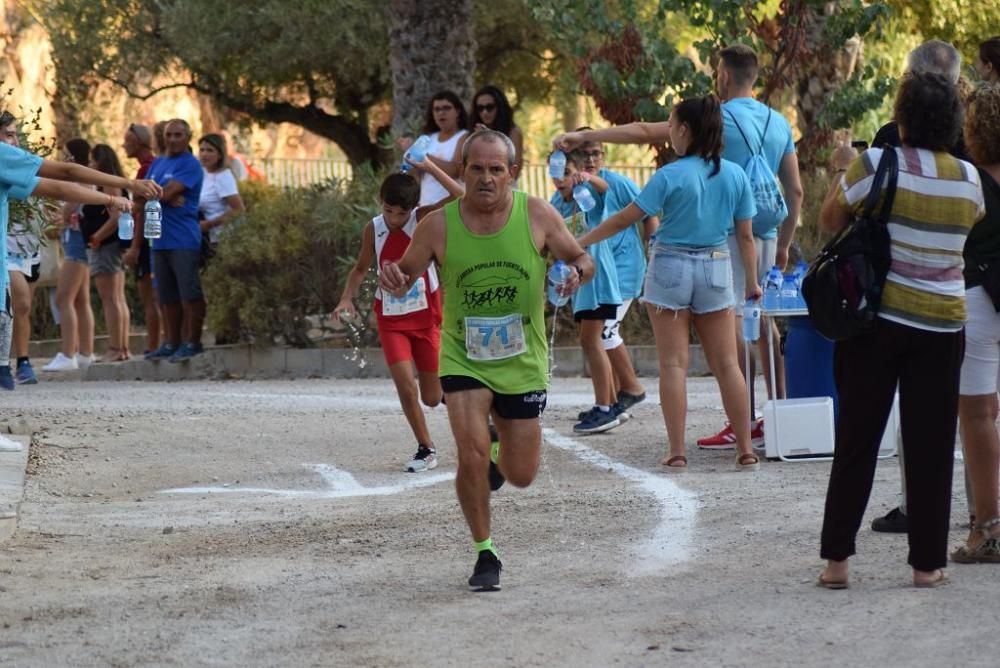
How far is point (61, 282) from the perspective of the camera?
51.8ft

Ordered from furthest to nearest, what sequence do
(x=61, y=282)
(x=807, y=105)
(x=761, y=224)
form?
(x=807, y=105) < (x=61, y=282) < (x=761, y=224)

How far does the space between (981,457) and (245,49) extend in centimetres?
1914

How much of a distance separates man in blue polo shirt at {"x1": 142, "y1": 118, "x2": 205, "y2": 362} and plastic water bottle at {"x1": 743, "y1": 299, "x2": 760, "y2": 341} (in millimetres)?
6800

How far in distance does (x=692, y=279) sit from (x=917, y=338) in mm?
3094

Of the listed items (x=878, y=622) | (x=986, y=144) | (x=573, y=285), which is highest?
(x=986, y=144)

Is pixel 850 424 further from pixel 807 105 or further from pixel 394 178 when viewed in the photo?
pixel 807 105

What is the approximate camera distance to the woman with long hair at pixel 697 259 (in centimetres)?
899

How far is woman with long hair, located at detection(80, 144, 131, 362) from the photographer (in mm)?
15523

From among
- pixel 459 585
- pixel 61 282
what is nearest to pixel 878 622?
pixel 459 585

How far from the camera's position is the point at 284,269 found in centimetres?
1630

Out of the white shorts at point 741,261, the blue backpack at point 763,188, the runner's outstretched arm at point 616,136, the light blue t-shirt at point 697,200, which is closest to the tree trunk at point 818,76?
the white shorts at point 741,261

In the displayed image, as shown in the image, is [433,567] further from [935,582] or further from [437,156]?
[437,156]

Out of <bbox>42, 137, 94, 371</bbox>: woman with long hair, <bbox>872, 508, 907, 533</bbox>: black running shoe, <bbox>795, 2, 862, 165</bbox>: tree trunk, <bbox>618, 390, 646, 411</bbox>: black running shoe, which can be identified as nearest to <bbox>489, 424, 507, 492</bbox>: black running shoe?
<bbox>872, 508, 907, 533</bbox>: black running shoe

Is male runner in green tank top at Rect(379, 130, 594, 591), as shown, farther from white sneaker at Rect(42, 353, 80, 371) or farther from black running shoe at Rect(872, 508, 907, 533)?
white sneaker at Rect(42, 353, 80, 371)
